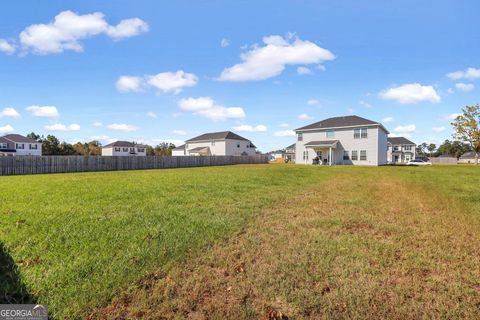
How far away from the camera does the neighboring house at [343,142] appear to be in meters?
36.7

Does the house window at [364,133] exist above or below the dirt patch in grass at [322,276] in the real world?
above

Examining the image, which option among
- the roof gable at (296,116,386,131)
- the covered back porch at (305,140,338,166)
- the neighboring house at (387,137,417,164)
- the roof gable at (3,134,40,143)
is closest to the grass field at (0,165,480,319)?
the covered back porch at (305,140,338,166)

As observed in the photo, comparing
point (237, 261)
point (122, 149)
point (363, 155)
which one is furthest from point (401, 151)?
point (237, 261)

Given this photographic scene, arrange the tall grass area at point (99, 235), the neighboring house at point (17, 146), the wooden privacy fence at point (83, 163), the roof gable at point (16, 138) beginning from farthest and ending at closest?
the roof gable at point (16, 138)
the neighboring house at point (17, 146)
the wooden privacy fence at point (83, 163)
the tall grass area at point (99, 235)

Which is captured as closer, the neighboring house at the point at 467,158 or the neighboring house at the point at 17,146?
the neighboring house at the point at 17,146

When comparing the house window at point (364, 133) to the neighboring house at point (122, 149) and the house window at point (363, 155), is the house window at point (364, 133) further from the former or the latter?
the neighboring house at point (122, 149)

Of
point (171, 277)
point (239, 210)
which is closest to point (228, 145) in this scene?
point (239, 210)

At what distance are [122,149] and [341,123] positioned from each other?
174ft

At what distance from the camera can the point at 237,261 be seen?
4.21 m

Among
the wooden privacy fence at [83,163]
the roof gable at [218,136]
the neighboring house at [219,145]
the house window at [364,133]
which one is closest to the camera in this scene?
the wooden privacy fence at [83,163]
